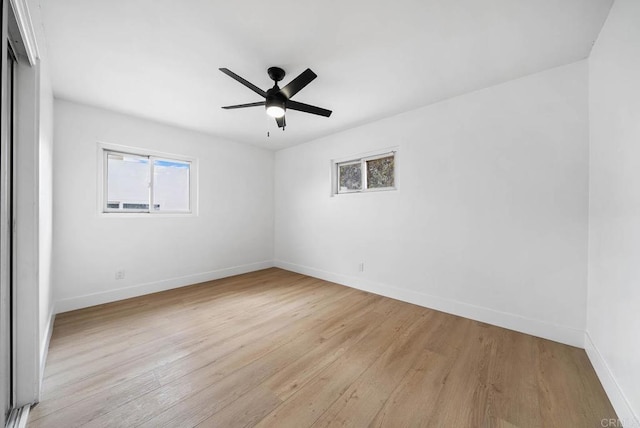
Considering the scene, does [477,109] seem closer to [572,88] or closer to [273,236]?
[572,88]

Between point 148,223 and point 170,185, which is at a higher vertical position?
point 170,185

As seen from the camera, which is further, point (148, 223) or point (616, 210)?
point (148, 223)

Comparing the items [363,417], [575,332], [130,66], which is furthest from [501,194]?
[130,66]

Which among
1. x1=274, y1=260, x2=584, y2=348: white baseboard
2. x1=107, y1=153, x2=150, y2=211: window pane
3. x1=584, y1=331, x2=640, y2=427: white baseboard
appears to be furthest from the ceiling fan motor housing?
x1=584, y1=331, x2=640, y2=427: white baseboard

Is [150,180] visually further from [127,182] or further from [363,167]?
[363,167]

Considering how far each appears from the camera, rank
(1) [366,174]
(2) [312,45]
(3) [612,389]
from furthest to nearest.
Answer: (1) [366,174] < (2) [312,45] < (3) [612,389]

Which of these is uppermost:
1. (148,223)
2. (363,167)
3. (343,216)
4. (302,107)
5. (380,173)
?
(302,107)

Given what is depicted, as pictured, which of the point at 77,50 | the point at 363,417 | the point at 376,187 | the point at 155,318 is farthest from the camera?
the point at 376,187

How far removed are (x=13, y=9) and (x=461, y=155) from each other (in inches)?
133

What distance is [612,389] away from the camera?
1.41 m

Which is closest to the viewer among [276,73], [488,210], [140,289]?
[276,73]

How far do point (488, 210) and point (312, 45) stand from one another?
2.31 metres

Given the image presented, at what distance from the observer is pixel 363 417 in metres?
1.31

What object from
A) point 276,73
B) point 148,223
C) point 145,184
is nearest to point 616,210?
point 276,73
